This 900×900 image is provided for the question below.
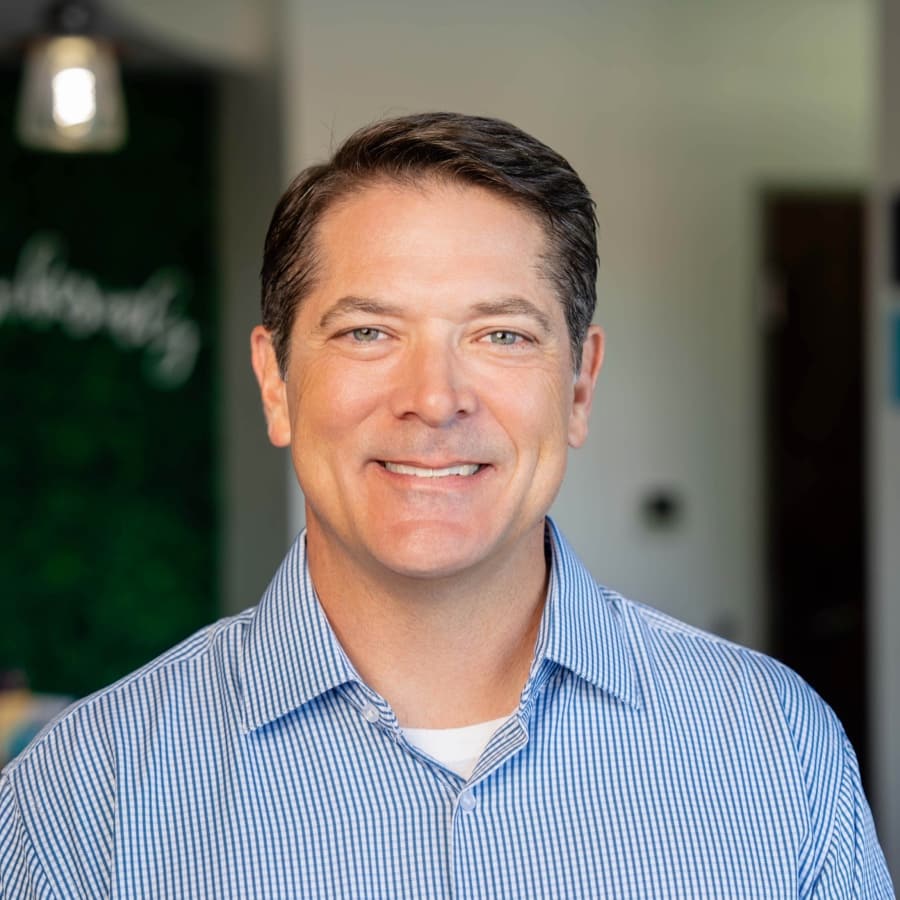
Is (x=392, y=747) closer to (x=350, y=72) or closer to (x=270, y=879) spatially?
(x=270, y=879)

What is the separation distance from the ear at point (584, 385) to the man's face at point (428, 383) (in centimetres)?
11

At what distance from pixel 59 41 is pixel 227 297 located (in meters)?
1.35

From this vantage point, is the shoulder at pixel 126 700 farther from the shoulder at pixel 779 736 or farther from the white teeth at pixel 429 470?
the shoulder at pixel 779 736

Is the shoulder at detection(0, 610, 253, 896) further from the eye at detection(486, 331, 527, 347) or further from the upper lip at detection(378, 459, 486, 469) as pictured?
the eye at detection(486, 331, 527, 347)

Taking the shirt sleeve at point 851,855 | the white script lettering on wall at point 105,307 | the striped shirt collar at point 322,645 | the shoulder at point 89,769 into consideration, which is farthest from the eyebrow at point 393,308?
the white script lettering on wall at point 105,307

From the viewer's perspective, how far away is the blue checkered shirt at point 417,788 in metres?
1.28

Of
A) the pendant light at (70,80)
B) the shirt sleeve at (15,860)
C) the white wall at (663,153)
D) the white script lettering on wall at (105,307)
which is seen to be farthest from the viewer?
the white script lettering on wall at (105,307)

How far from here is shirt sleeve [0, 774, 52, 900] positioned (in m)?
1.27

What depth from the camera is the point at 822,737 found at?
1.42m

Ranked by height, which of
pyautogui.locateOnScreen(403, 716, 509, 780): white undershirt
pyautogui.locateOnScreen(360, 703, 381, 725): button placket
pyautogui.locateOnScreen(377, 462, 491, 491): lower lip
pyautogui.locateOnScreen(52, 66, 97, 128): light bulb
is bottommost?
pyautogui.locateOnScreen(403, 716, 509, 780): white undershirt

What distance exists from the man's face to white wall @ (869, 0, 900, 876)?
236 centimetres

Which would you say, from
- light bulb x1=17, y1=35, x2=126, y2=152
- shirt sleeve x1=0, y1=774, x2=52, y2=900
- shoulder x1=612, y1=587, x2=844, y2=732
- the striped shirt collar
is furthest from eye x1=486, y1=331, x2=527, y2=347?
light bulb x1=17, y1=35, x2=126, y2=152

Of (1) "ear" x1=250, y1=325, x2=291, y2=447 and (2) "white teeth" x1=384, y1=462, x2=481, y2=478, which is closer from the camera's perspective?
(2) "white teeth" x1=384, y1=462, x2=481, y2=478

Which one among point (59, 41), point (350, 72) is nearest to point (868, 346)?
point (350, 72)
